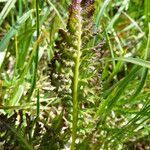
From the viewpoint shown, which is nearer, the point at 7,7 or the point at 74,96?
the point at 74,96

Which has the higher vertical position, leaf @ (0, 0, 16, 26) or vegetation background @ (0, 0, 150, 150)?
leaf @ (0, 0, 16, 26)

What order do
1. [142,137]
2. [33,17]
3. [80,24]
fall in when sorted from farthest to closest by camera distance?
1. [33,17]
2. [142,137]
3. [80,24]

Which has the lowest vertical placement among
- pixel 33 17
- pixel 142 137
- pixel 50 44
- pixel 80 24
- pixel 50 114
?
pixel 142 137

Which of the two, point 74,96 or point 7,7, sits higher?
point 7,7

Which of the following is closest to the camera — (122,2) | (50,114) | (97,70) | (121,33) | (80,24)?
(80,24)

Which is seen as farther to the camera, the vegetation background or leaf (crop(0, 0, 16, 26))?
leaf (crop(0, 0, 16, 26))

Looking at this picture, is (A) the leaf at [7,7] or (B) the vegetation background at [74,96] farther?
(A) the leaf at [7,7]

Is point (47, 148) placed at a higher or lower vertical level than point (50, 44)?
lower

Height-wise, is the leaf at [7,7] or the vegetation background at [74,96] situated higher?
the leaf at [7,7]

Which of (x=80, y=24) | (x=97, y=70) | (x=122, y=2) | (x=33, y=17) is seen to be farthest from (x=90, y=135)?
(x=122, y=2)

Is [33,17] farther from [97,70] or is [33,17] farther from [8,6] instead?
[97,70]

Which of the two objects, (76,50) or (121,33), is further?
(121,33)
